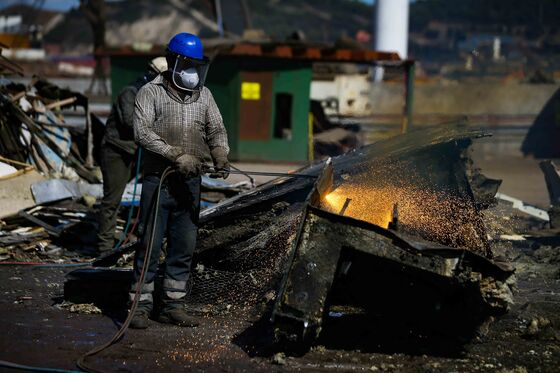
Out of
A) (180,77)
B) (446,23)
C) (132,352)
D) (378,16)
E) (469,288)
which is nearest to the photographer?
(469,288)

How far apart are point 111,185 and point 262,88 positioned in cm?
919

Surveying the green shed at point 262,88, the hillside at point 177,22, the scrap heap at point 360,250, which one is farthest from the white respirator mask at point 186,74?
the hillside at point 177,22

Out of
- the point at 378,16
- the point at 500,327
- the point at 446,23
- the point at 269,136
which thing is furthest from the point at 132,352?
the point at 446,23

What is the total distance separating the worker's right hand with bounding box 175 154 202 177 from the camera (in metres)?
5.62

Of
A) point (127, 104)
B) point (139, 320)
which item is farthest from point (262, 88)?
point (139, 320)

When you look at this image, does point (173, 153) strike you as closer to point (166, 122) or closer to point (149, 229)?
point (166, 122)

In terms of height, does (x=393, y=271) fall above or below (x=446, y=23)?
below

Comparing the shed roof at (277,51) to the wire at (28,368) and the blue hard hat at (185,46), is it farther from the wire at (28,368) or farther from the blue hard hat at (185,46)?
the wire at (28,368)

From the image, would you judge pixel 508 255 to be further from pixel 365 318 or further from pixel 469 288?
pixel 469 288

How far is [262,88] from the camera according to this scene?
1719cm

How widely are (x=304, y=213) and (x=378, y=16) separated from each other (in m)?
25.8

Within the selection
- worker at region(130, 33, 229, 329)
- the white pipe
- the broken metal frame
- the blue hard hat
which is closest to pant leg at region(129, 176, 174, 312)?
worker at region(130, 33, 229, 329)

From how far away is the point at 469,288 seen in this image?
4926mm

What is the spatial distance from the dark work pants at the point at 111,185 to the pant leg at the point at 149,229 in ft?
8.36
